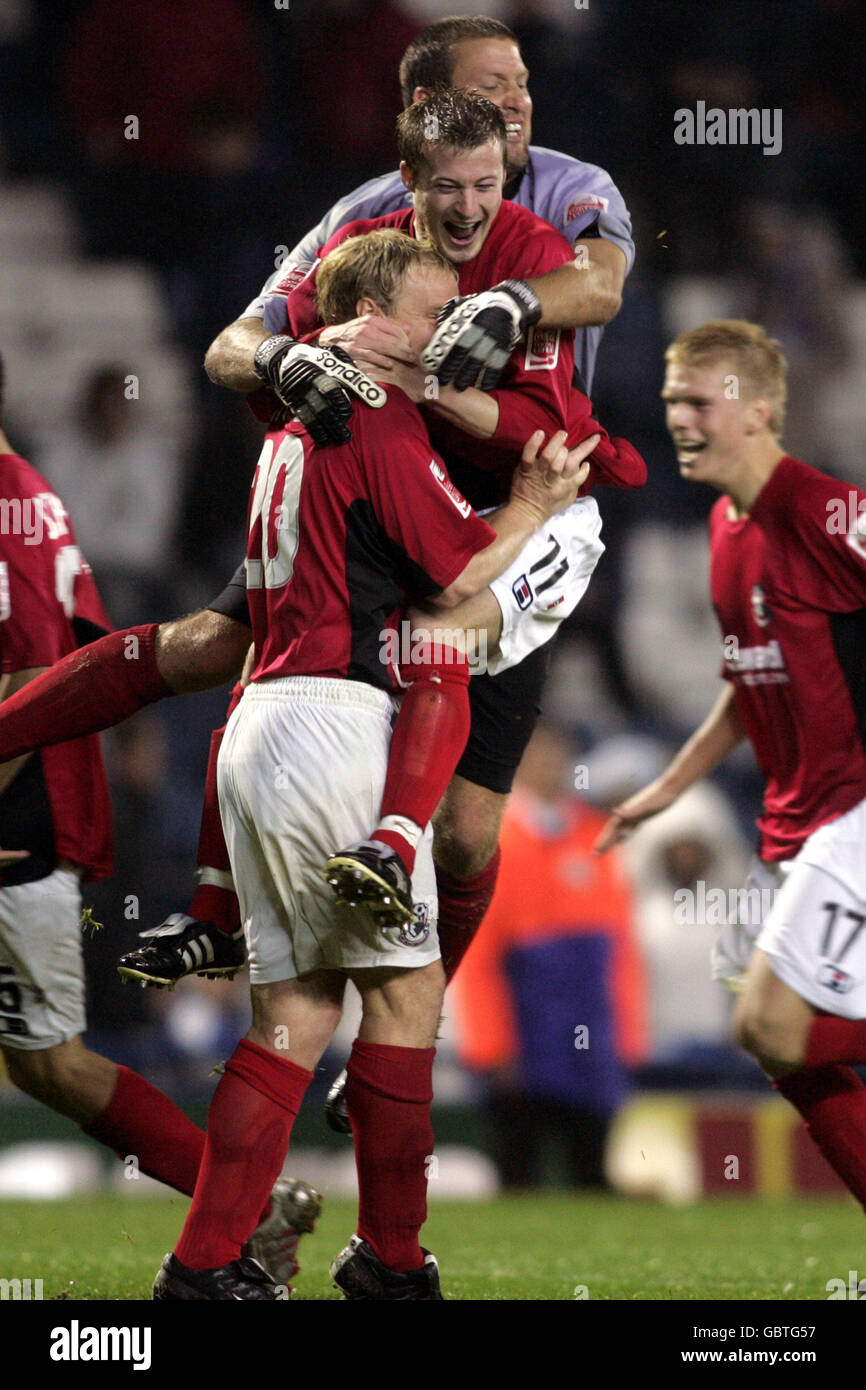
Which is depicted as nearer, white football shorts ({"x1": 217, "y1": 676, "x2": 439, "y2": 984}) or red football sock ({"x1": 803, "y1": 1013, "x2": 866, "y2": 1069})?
white football shorts ({"x1": 217, "y1": 676, "x2": 439, "y2": 984})

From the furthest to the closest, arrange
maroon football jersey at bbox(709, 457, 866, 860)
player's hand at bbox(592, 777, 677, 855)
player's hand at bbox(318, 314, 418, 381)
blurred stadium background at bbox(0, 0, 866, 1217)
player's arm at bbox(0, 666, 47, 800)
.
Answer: blurred stadium background at bbox(0, 0, 866, 1217) → player's hand at bbox(592, 777, 677, 855) → maroon football jersey at bbox(709, 457, 866, 860) → player's arm at bbox(0, 666, 47, 800) → player's hand at bbox(318, 314, 418, 381)

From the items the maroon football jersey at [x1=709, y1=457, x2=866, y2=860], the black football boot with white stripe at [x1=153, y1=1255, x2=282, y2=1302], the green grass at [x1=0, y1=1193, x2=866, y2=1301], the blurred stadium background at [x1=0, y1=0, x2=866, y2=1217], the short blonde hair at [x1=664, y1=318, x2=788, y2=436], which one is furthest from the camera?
the blurred stadium background at [x1=0, y1=0, x2=866, y2=1217]

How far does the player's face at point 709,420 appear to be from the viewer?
4.94 m

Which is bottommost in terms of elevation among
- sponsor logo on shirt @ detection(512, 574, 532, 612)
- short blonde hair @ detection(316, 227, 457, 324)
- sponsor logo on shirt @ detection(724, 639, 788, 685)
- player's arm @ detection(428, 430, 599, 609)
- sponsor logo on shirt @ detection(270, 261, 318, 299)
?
sponsor logo on shirt @ detection(724, 639, 788, 685)

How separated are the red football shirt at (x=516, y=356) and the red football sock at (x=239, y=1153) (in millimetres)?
1468

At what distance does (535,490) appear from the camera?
151 inches

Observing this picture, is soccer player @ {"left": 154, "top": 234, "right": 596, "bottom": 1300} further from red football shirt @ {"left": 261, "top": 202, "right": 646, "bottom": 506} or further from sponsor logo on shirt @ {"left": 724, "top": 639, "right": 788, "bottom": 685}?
sponsor logo on shirt @ {"left": 724, "top": 639, "right": 788, "bottom": 685}

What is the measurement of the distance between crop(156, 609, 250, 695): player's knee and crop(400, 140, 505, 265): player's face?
3.17 ft

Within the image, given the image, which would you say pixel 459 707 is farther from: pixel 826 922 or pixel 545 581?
pixel 826 922

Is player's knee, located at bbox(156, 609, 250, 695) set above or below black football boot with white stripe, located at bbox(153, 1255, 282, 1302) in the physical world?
above

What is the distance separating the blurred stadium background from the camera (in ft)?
24.0

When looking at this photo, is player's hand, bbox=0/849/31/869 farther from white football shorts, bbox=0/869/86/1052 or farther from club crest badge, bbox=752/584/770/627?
club crest badge, bbox=752/584/770/627

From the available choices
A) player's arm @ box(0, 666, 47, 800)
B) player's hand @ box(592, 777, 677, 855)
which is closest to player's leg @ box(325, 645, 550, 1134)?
player's hand @ box(592, 777, 677, 855)

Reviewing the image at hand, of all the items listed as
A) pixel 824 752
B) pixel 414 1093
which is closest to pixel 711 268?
pixel 824 752
